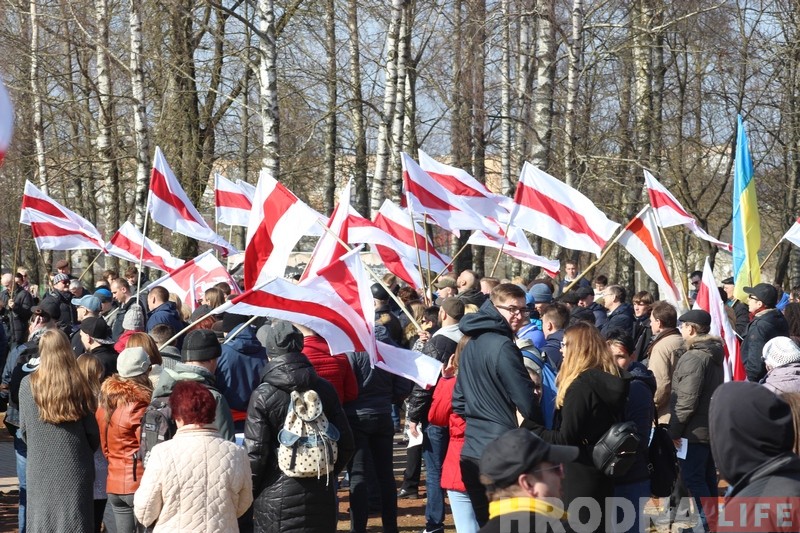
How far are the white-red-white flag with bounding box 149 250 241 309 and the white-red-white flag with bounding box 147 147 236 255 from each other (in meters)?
0.44

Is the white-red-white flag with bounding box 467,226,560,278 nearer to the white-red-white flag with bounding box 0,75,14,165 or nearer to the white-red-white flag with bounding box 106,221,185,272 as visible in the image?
the white-red-white flag with bounding box 106,221,185,272

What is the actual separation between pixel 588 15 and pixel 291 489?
50.2 feet

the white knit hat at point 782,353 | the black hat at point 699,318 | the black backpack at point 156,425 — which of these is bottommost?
the black backpack at point 156,425

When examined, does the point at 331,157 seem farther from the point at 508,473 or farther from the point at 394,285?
the point at 508,473

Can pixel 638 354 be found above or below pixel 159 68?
below

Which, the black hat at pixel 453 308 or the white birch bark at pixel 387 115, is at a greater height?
the white birch bark at pixel 387 115

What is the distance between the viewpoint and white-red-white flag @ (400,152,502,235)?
1235 centimetres

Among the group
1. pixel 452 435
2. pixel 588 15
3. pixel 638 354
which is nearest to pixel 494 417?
pixel 452 435

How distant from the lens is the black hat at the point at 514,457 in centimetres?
357

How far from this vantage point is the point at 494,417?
5992mm

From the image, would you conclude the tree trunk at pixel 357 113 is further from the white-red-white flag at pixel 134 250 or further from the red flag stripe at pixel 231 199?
the white-red-white flag at pixel 134 250

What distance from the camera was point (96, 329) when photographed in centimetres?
754

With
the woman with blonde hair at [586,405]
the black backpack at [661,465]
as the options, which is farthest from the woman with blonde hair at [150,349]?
the black backpack at [661,465]

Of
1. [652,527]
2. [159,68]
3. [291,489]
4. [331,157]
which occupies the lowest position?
[652,527]
